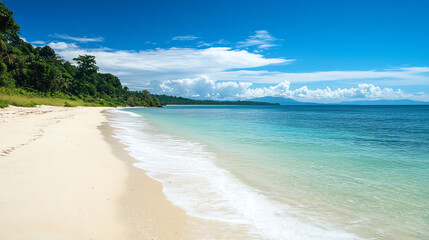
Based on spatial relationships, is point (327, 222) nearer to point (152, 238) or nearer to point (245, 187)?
point (245, 187)

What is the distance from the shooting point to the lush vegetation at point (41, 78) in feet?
114

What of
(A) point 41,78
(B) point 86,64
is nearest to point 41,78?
(A) point 41,78

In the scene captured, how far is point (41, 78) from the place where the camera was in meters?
61.2

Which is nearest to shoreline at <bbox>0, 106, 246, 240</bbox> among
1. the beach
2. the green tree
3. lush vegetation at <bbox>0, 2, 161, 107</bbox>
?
the beach

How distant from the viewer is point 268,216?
433 centimetres

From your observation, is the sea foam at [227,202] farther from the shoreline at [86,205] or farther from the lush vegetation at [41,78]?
the lush vegetation at [41,78]

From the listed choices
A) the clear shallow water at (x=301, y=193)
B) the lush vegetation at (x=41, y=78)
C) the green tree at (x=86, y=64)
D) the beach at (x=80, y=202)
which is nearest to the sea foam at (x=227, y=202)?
the clear shallow water at (x=301, y=193)

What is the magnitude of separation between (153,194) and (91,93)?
107 meters

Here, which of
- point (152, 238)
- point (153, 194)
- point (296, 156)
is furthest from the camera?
point (296, 156)

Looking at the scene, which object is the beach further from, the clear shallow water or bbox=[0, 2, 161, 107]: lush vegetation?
bbox=[0, 2, 161, 107]: lush vegetation

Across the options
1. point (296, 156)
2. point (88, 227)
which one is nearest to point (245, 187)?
point (88, 227)

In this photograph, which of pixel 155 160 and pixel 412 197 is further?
pixel 155 160

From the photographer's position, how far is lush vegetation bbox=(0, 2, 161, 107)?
34809 millimetres

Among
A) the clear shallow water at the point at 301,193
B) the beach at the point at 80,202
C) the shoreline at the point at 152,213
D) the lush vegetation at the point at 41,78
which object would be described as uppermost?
the lush vegetation at the point at 41,78
